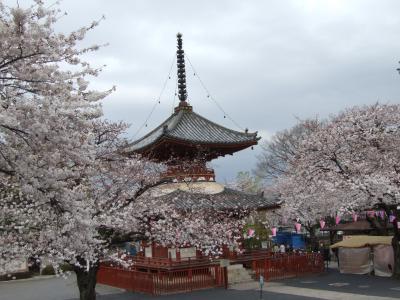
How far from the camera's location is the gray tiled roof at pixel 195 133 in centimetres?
2659

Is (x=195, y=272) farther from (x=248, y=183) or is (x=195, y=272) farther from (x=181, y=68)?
(x=248, y=183)

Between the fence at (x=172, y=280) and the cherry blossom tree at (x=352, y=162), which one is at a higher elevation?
the cherry blossom tree at (x=352, y=162)

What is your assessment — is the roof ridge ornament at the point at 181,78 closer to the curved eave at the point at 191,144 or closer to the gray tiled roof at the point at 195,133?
the gray tiled roof at the point at 195,133

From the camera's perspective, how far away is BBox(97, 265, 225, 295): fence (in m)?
23.5

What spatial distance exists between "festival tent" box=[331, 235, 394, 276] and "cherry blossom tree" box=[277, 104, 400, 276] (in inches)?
81.5

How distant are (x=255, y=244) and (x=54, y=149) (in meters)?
33.8

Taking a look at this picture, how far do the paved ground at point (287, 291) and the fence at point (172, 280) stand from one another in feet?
2.08

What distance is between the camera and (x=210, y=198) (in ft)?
72.3

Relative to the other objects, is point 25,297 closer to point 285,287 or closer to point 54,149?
point 285,287

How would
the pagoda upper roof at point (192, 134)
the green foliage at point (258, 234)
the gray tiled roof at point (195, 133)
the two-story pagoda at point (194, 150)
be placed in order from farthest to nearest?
the green foliage at point (258, 234) → the gray tiled roof at point (195, 133) → the pagoda upper roof at point (192, 134) → the two-story pagoda at point (194, 150)

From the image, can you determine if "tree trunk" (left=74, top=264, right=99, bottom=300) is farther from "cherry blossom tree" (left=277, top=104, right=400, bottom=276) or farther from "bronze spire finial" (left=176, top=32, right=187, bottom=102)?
"bronze spire finial" (left=176, top=32, right=187, bottom=102)

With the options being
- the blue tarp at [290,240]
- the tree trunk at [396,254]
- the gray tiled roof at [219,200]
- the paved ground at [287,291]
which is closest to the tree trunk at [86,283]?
the gray tiled roof at [219,200]

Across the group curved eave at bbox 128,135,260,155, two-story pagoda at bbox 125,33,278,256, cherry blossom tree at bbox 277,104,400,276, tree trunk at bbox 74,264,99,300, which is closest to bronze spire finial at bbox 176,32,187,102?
two-story pagoda at bbox 125,33,278,256

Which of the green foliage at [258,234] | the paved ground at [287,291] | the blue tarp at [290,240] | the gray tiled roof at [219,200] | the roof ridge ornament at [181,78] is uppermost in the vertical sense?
the roof ridge ornament at [181,78]
